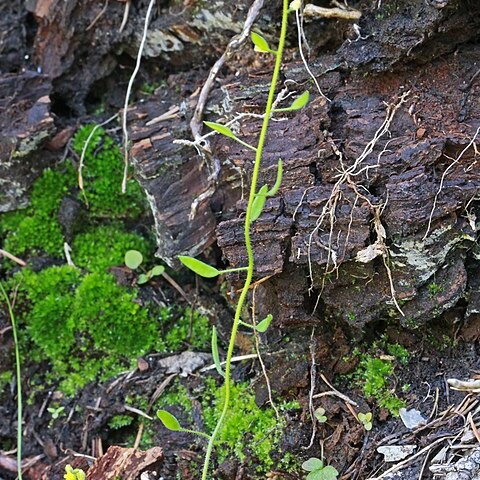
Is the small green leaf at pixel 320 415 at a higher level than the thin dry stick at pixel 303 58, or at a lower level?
lower

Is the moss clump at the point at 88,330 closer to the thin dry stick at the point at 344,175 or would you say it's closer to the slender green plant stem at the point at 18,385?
the slender green plant stem at the point at 18,385

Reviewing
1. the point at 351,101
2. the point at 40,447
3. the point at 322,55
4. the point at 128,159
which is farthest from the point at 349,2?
the point at 40,447

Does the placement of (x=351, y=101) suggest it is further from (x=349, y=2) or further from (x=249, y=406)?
(x=249, y=406)

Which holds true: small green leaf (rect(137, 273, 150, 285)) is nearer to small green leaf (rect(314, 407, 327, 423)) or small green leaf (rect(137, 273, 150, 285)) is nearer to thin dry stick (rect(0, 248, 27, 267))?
thin dry stick (rect(0, 248, 27, 267))

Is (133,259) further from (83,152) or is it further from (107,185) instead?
(83,152)

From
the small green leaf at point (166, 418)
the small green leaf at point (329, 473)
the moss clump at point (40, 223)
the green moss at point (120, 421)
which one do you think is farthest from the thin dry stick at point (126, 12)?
the small green leaf at point (329, 473)
